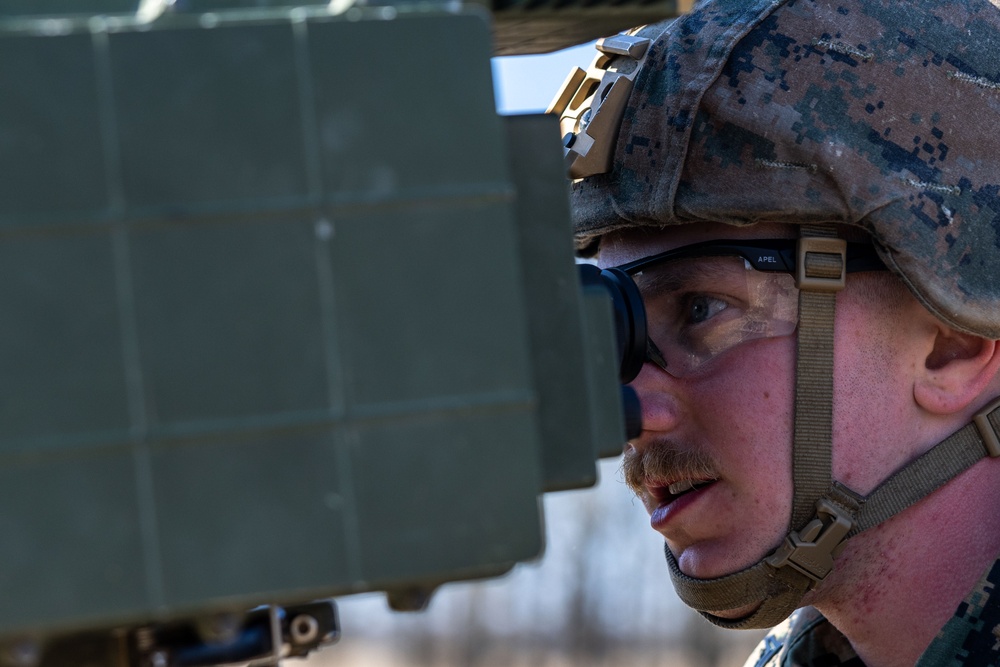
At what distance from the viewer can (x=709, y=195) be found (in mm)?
2311

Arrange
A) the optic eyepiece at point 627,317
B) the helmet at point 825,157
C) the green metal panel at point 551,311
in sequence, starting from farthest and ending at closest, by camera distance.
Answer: the helmet at point 825,157 < the optic eyepiece at point 627,317 < the green metal panel at point 551,311

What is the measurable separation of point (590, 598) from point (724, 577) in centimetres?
1407

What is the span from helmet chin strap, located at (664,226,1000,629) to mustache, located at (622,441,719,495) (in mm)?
180

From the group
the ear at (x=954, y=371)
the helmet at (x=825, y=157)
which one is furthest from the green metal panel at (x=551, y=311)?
the ear at (x=954, y=371)

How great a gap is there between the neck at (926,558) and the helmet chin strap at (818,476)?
39mm

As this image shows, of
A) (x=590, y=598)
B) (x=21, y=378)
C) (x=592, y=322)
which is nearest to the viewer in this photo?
(x=21, y=378)

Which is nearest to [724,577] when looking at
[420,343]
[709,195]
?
[709,195]

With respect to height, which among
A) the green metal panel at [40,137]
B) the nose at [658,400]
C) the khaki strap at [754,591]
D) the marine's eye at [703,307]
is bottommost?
the khaki strap at [754,591]

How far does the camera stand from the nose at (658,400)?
2.35 metres

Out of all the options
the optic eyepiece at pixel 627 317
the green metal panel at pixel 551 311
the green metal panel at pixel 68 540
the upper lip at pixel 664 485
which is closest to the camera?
the green metal panel at pixel 68 540

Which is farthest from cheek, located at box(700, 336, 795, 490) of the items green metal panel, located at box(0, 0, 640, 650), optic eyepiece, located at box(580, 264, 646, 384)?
green metal panel, located at box(0, 0, 640, 650)

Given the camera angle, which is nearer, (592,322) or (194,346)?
(194,346)

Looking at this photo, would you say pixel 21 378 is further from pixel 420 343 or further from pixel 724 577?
pixel 724 577

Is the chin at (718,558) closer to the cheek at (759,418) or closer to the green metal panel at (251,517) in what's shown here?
the cheek at (759,418)
